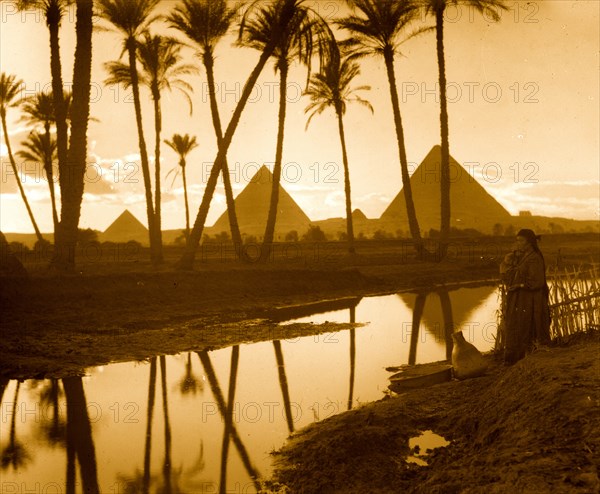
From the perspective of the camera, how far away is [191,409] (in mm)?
7707

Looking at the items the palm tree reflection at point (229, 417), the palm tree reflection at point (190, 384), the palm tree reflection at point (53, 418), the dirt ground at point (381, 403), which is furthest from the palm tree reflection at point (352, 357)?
the palm tree reflection at point (53, 418)

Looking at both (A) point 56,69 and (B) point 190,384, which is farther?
(A) point 56,69

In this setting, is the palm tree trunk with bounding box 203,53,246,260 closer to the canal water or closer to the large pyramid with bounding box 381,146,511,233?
the canal water

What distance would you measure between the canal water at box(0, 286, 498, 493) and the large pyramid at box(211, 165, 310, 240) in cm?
10836

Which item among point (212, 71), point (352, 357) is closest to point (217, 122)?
point (212, 71)

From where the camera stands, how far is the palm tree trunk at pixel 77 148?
1739 centimetres

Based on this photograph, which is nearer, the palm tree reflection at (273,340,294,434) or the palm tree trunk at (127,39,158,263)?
the palm tree reflection at (273,340,294,434)

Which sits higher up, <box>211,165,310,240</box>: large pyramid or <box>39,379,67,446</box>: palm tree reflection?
<box>211,165,310,240</box>: large pyramid

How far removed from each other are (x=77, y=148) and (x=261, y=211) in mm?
114086

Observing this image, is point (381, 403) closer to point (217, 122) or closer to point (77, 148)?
point (77, 148)

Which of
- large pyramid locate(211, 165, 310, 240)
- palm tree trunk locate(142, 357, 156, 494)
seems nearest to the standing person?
palm tree trunk locate(142, 357, 156, 494)

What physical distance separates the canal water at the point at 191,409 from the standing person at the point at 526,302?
1.66 meters

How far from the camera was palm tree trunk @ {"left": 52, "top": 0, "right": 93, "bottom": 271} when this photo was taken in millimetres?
17391

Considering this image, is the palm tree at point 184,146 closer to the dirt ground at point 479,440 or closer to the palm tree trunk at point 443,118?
the palm tree trunk at point 443,118
